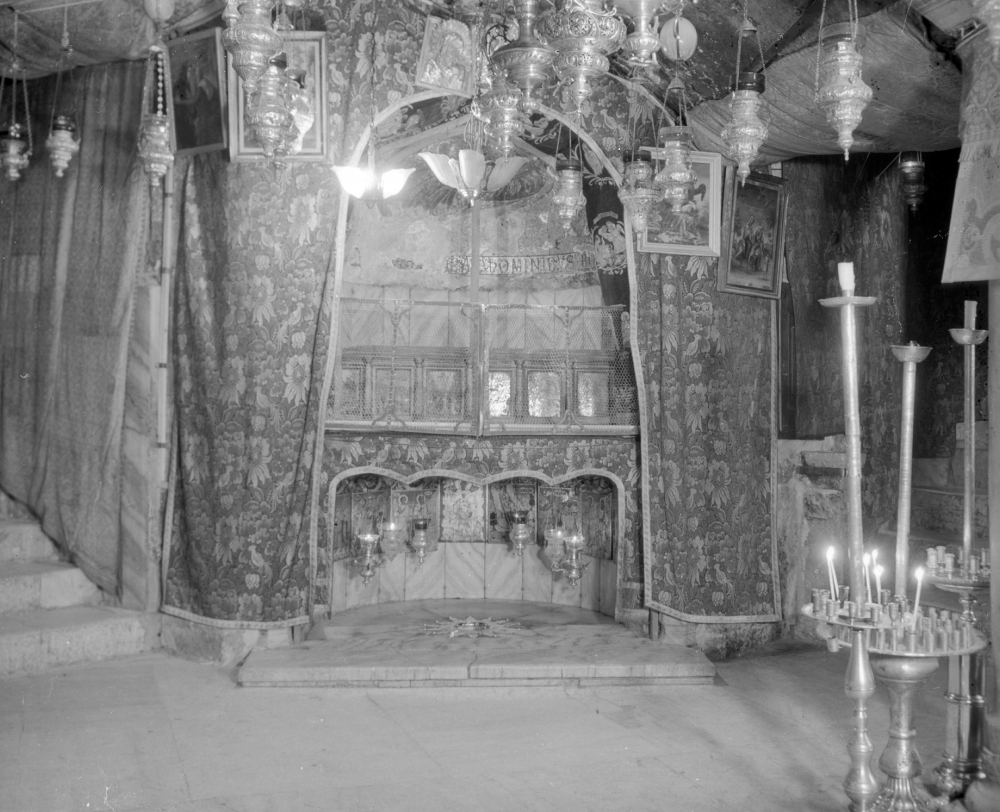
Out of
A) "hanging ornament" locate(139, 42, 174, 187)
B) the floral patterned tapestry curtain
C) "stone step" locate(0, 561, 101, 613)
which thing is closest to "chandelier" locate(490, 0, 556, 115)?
"hanging ornament" locate(139, 42, 174, 187)

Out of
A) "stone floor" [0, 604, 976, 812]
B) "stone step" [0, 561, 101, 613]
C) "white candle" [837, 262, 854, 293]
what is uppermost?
"white candle" [837, 262, 854, 293]

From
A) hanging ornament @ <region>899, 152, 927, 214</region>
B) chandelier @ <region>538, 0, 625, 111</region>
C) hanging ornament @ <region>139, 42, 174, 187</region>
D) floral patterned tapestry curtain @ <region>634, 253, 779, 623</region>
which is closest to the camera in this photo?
chandelier @ <region>538, 0, 625, 111</region>

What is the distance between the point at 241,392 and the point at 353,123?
5.62 feet

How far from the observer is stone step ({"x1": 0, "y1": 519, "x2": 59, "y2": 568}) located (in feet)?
20.2

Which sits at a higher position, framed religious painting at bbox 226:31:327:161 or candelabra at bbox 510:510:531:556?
framed religious painting at bbox 226:31:327:161

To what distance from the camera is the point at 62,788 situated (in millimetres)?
3836

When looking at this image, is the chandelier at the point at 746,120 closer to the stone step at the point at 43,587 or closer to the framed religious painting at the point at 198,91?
the framed religious painting at the point at 198,91

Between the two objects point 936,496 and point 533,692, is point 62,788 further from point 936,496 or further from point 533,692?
point 936,496

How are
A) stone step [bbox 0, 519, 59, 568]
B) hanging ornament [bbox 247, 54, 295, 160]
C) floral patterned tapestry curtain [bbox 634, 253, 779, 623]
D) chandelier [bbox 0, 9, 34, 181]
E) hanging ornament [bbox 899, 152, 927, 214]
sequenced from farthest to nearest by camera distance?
hanging ornament [bbox 899, 152, 927, 214] < stone step [bbox 0, 519, 59, 568] < floral patterned tapestry curtain [bbox 634, 253, 779, 623] < chandelier [bbox 0, 9, 34, 181] < hanging ornament [bbox 247, 54, 295, 160]

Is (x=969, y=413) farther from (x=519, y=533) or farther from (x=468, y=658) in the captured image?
(x=519, y=533)

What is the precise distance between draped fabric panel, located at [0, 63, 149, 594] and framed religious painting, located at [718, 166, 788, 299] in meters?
3.61

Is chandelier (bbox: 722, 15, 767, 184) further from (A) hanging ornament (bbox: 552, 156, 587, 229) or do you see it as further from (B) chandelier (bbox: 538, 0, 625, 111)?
(A) hanging ornament (bbox: 552, 156, 587, 229)

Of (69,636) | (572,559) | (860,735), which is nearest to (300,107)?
(69,636)

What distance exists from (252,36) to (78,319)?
348 cm
